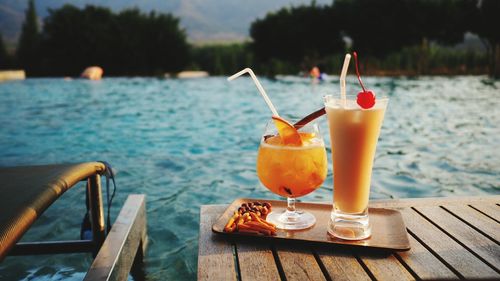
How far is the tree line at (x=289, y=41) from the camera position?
102ft

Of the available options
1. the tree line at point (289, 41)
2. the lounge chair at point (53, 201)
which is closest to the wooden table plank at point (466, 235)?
the lounge chair at point (53, 201)

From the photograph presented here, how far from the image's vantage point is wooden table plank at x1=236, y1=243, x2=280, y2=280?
1.10 meters

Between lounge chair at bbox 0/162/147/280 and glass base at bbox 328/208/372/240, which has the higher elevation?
glass base at bbox 328/208/372/240

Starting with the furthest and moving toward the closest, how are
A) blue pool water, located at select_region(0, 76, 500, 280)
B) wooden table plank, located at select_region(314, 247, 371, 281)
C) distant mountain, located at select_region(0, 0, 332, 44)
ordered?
distant mountain, located at select_region(0, 0, 332, 44) < blue pool water, located at select_region(0, 76, 500, 280) < wooden table plank, located at select_region(314, 247, 371, 281)

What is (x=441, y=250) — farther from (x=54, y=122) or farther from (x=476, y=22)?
(x=476, y=22)

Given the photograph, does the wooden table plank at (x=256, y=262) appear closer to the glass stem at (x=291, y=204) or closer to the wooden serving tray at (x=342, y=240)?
the wooden serving tray at (x=342, y=240)

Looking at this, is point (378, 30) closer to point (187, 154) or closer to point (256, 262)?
point (187, 154)

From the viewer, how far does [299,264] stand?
1.17m

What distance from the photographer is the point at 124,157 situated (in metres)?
6.52

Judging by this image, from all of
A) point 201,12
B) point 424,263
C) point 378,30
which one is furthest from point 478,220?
point 201,12

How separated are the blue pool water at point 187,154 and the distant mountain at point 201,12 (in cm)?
10636

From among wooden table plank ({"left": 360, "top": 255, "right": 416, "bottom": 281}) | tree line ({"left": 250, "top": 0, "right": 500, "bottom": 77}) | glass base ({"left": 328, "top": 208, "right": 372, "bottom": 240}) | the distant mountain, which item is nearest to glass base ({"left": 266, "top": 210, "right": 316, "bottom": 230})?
glass base ({"left": 328, "top": 208, "right": 372, "bottom": 240})

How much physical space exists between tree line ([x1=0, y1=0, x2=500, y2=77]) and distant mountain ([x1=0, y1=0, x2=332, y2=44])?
255 ft

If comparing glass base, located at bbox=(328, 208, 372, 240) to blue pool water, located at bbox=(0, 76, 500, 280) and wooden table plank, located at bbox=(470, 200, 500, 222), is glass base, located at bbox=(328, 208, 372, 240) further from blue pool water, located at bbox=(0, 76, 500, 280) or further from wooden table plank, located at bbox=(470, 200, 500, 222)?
wooden table plank, located at bbox=(470, 200, 500, 222)
